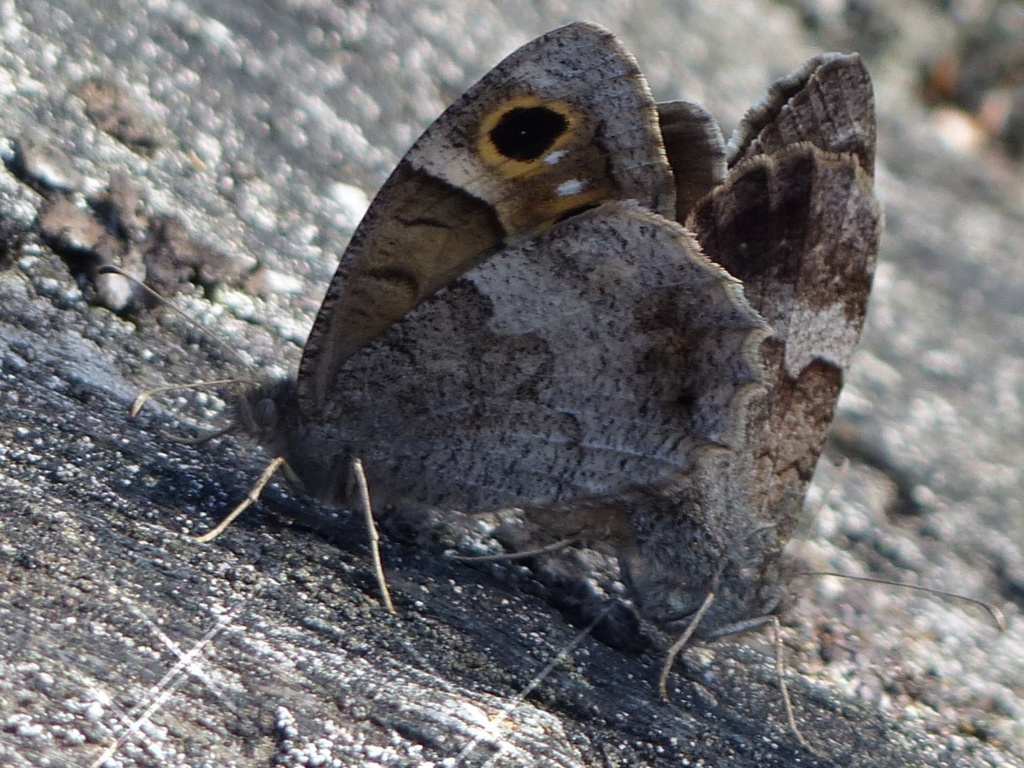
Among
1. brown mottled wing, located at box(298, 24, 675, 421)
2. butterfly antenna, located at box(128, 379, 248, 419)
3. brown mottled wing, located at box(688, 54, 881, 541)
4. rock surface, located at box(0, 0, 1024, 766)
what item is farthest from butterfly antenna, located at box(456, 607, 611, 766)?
butterfly antenna, located at box(128, 379, 248, 419)

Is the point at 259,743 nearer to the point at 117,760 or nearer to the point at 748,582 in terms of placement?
the point at 117,760

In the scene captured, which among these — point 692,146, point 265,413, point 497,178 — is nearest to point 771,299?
point 692,146

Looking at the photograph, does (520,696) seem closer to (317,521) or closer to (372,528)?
(372,528)

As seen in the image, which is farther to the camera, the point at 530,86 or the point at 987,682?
the point at 987,682

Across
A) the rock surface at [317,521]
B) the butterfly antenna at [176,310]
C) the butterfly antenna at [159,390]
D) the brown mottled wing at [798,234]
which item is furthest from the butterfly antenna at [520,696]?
the butterfly antenna at [176,310]

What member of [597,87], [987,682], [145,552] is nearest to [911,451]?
[987,682]

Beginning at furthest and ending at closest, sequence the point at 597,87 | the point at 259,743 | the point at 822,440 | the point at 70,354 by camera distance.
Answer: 1. the point at 822,440
2. the point at 70,354
3. the point at 597,87
4. the point at 259,743
